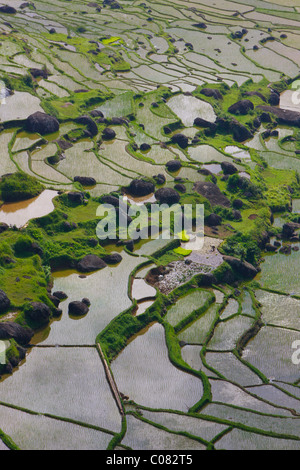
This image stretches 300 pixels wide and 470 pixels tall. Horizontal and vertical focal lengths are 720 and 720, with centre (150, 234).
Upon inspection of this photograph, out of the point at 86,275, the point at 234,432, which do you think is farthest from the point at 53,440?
the point at 86,275

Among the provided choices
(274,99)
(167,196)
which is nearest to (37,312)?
(167,196)

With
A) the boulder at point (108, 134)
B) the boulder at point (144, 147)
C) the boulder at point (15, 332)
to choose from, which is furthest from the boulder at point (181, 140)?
the boulder at point (15, 332)

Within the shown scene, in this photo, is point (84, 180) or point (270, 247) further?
point (84, 180)

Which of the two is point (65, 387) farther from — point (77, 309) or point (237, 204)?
point (237, 204)

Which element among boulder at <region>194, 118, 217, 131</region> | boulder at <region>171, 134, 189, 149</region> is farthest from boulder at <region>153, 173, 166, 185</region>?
boulder at <region>194, 118, 217, 131</region>

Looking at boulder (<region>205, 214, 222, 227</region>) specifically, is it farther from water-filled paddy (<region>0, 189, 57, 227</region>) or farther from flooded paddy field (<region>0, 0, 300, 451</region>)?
water-filled paddy (<region>0, 189, 57, 227</region>)

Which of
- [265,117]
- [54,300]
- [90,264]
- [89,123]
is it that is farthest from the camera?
[265,117]

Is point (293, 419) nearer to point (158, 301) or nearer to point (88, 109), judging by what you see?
point (158, 301)
